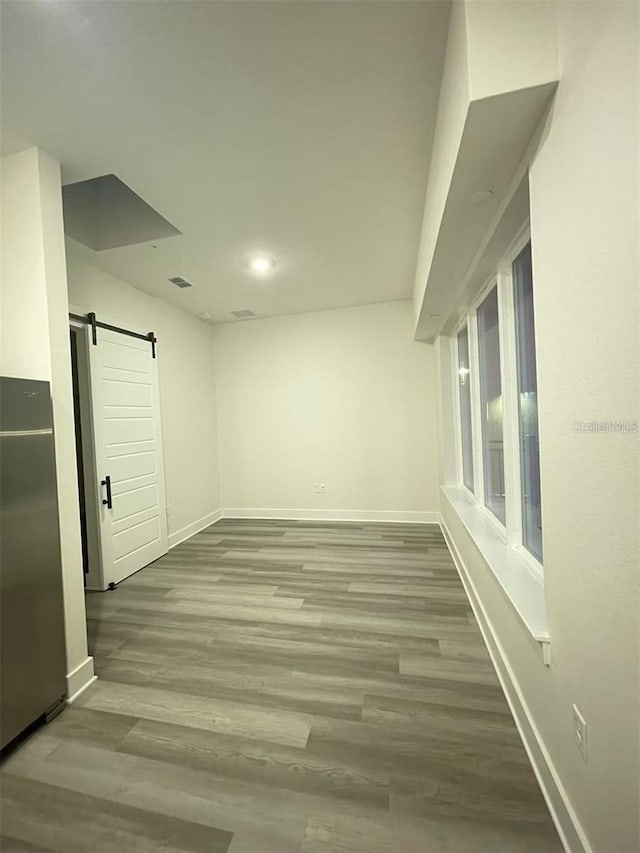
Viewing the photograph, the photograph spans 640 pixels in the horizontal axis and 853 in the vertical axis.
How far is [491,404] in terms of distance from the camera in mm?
2639

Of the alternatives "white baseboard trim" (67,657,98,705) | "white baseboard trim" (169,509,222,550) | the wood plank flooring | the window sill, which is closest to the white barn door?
"white baseboard trim" (169,509,222,550)

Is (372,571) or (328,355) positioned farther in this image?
(328,355)

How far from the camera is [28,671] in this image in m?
1.54

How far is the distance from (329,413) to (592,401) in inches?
156

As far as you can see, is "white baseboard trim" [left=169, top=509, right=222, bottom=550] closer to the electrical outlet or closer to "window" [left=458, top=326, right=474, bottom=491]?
"window" [left=458, top=326, right=474, bottom=491]

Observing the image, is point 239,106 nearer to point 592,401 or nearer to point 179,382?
point 592,401

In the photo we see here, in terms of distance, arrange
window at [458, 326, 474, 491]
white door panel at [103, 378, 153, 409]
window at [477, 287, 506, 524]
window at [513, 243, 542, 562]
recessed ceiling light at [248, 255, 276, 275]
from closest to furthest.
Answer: window at [513, 243, 542, 562], window at [477, 287, 506, 524], recessed ceiling light at [248, 255, 276, 275], white door panel at [103, 378, 153, 409], window at [458, 326, 474, 491]

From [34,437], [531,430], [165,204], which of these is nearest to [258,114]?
[165,204]

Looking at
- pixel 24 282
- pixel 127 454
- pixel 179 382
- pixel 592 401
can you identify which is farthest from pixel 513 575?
pixel 179 382

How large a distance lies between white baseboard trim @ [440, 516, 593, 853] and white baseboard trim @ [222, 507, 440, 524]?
7.94 ft

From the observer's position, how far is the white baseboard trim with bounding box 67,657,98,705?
5.74ft

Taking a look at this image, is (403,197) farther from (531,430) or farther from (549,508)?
(549,508)

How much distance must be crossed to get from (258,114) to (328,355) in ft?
10.6

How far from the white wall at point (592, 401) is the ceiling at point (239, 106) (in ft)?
2.58
